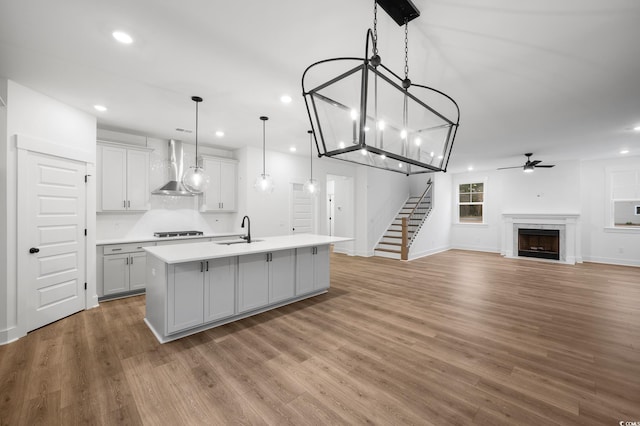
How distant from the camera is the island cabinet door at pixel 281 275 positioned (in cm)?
385

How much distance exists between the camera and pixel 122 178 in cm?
465

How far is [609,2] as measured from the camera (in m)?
1.84

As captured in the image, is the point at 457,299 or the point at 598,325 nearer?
the point at 598,325

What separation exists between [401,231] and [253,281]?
19.5 ft

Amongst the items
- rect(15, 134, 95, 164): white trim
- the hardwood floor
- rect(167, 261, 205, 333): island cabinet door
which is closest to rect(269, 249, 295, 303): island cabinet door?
the hardwood floor

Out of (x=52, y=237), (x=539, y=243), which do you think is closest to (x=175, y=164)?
(x=52, y=237)

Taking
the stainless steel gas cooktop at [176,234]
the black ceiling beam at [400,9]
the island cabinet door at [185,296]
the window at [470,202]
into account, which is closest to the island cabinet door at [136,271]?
the stainless steel gas cooktop at [176,234]

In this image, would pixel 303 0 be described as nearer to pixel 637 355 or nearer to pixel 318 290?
pixel 318 290

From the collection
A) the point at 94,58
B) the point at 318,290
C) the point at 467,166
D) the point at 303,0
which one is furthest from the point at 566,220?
the point at 94,58

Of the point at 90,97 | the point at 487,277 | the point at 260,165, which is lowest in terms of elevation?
the point at 487,277

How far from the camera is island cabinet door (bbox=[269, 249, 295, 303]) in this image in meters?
3.85

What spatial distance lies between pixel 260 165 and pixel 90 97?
3192 millimetres

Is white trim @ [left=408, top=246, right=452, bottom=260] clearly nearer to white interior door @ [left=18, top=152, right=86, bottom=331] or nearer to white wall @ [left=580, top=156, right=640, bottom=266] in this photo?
white wall @ [left=580, top=156, right=640, bottom=266]

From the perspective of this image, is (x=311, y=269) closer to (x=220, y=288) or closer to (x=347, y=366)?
(x=220, y=288)
